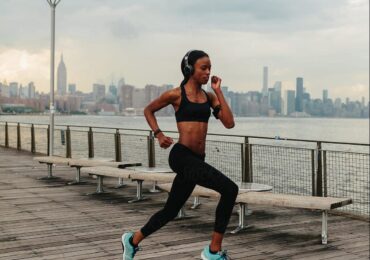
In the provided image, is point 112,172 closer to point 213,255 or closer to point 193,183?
point 193,183

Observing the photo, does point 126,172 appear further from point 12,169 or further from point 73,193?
point 12,169

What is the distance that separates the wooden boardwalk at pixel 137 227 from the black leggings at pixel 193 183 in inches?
48.4

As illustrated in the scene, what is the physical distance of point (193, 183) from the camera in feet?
14.1

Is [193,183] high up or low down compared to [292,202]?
up

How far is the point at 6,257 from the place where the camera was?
17.5 feet

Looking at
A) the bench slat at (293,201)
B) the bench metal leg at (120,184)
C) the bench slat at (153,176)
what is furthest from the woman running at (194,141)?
the bench metal leg at (120,184)

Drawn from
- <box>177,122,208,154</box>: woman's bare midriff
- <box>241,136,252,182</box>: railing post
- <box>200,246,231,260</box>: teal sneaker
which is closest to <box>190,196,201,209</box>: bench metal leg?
<box>241,136,252,182</box>: railing post

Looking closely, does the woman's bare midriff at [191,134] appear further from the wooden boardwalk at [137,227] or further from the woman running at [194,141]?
the wooden boardwalk at [137,227]

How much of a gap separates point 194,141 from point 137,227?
3.06m

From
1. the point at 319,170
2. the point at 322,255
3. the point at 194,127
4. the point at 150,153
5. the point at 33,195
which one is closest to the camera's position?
the point at 194,127

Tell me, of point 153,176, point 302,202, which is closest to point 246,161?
point 153,176

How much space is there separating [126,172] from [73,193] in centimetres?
162

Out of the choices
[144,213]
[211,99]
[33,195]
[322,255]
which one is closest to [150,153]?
[33,195]

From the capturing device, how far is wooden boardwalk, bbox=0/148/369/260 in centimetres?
567
